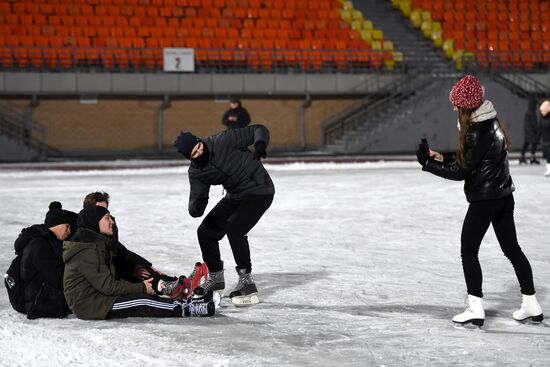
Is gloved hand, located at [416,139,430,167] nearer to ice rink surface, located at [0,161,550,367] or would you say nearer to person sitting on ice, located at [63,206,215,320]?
ice rink surface, located at [0,161,550,367]

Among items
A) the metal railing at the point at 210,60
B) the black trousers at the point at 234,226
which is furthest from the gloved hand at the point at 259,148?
the metal railing at the point at 210,60

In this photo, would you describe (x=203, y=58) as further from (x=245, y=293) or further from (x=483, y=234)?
(x=483, y=234)

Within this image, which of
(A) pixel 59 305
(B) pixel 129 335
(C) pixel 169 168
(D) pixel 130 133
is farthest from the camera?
(D) pixel 130 133

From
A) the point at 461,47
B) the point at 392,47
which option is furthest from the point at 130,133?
the point at 461,47

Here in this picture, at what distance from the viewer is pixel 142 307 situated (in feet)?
20.5

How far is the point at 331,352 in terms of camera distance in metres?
5.36

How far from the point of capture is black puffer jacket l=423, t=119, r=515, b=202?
18.8 feet

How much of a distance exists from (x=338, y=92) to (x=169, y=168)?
7502 mm

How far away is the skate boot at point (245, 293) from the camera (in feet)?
22.2

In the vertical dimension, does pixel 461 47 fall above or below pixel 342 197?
above

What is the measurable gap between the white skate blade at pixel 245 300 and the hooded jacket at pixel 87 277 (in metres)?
1.00

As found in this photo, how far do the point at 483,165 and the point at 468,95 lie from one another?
1.56 feet

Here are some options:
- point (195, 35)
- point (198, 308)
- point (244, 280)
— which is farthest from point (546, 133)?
point (198, 308)

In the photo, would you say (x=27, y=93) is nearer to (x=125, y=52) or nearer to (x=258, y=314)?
(x=125, y=52)
